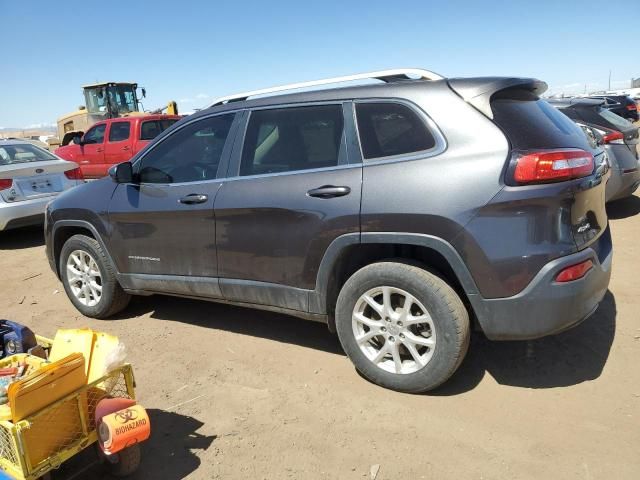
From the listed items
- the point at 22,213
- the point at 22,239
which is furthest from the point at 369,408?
the point at 22,239

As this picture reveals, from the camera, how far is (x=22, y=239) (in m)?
8.43

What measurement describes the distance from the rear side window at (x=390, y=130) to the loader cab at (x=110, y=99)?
63.8 ft

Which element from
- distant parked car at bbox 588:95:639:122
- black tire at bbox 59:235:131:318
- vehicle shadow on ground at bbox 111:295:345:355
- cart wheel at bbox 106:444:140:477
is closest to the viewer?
cart wheel at bbox 106:444:140:477

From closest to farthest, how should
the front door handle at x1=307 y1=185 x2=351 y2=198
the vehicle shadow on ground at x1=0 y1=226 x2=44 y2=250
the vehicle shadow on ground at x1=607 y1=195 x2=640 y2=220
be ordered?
the front door handle at x1=307 y1=185 x2=351 y2=198 < the vehicle shadow on ground at x1=607 y1=195 x2=640 y2=220 < the vehicle shadow on ground at x1=0 y1=226 x2=44 y2=250

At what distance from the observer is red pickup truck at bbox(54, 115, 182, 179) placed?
41.5 feet

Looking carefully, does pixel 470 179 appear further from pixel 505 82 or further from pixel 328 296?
pixel 328 296

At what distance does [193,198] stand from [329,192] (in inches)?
45.6

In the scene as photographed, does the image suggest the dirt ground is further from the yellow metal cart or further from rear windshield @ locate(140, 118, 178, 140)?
rear windshield @ locate(140, 118, 178, 140)

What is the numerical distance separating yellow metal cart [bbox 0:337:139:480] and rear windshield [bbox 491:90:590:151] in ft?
7.98

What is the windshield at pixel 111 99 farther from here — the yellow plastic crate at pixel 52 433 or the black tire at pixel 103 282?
the yellow plastic crate at pixel 52 433

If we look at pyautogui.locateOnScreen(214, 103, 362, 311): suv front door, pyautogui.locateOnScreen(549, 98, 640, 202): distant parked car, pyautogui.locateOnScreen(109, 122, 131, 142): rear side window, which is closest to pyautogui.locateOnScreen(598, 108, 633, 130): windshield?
pyautogui.locateOnScreen(549, 98, 640, 202): distant parked car

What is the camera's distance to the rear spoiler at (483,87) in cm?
288

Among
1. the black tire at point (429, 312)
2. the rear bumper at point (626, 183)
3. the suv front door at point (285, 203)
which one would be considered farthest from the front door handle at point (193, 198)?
the rear bumper at point (626, 183)

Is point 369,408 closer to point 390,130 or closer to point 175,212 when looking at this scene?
point 390,130
